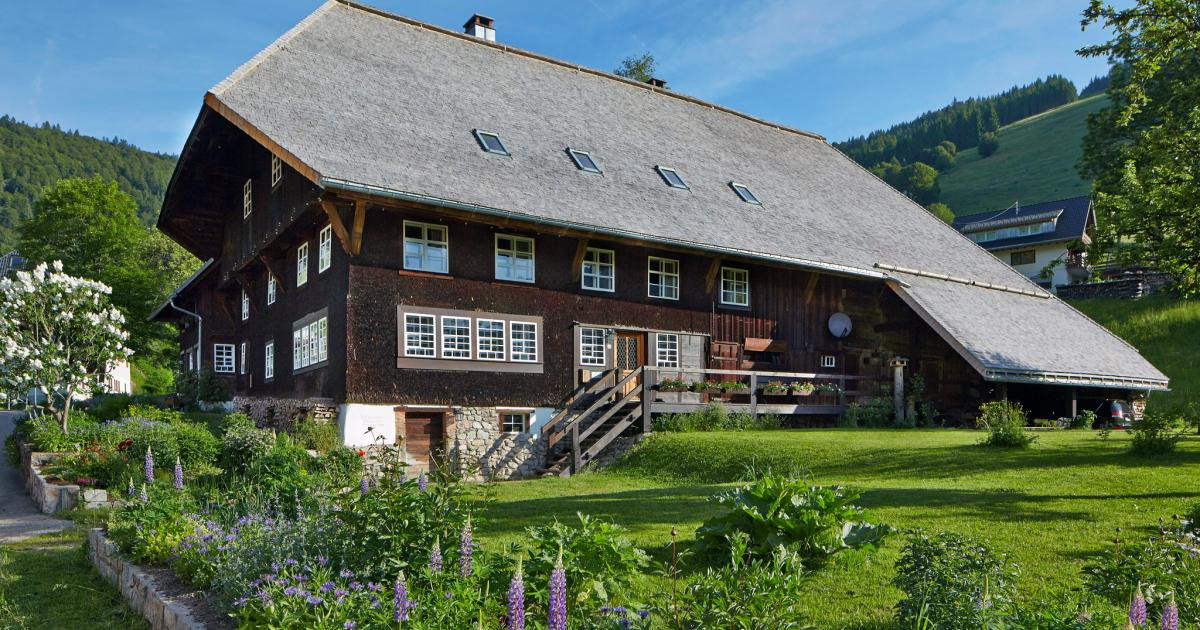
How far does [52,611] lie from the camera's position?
730 cm

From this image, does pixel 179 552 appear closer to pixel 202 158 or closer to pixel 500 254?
pixel 500 254

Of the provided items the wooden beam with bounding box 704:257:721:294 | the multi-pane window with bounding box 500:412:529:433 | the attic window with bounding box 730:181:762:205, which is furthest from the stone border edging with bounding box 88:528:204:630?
the attic window with bounding box 730:181:762:205

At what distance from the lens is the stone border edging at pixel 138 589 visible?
6.02 metres

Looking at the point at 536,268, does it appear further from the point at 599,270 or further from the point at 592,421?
the point at 592,421

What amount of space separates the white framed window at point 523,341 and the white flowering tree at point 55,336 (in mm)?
8053

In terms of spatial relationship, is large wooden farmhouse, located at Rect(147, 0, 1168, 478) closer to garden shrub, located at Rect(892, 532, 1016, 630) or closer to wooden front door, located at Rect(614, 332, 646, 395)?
wooden front door, located at Rect(614, 332, 646, 395)

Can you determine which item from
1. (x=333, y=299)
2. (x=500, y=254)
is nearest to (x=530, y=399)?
(x=500, y=254)

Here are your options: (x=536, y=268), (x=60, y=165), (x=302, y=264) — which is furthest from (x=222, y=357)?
(x=60, y=165)

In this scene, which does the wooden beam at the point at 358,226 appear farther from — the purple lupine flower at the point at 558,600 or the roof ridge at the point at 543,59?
the purple lupine flower at the point at 558,600

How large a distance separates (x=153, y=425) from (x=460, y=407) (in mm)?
5600

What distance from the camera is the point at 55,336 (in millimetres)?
17594

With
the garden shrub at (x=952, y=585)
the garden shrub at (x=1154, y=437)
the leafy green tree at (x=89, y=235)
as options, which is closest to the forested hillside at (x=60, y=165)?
the leafy green tree at (x=89, y=235)

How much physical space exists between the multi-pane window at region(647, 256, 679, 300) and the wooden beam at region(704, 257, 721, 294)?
2.70 ft

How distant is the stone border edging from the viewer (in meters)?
6.02
